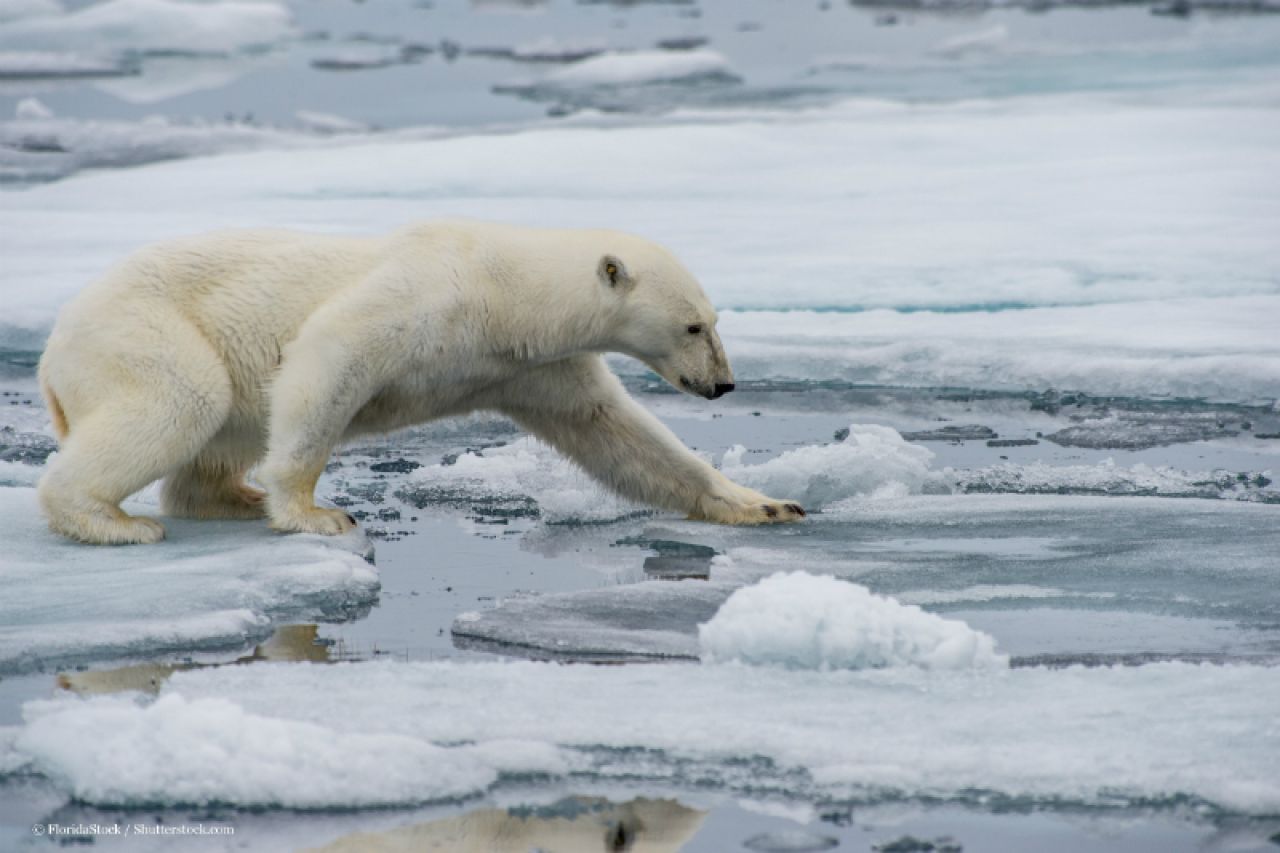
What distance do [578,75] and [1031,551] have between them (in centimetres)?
1341

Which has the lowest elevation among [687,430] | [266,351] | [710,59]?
[687,430]

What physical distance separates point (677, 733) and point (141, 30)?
19257 millimetres

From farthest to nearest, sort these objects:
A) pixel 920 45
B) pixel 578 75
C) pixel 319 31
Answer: pixel 319 31
pixel 920 45
pixel 578 75

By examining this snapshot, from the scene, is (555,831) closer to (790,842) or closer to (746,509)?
(790,842)

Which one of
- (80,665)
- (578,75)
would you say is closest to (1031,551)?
(80,665)

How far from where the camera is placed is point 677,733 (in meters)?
3.21

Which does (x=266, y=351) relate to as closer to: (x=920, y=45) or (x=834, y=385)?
(x=834, y=385)

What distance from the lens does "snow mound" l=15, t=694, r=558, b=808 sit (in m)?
2.94

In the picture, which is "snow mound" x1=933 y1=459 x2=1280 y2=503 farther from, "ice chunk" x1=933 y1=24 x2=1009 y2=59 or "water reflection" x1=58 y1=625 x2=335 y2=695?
"ice chunk" x1=933 y1=24 x2=1009 y2=59

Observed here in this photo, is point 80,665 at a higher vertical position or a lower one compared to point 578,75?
lower

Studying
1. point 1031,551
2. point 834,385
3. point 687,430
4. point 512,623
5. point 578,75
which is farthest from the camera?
point 578,75

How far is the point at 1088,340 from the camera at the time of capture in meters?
7.45

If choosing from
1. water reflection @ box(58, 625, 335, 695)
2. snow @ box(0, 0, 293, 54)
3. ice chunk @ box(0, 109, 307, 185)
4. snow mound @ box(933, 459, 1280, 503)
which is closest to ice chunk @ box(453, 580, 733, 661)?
water reflection @ box(58, 625, 335, 695)

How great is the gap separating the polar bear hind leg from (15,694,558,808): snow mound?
156 centimetres
